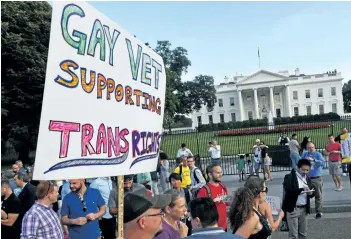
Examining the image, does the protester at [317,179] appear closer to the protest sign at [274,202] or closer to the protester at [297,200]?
the protester at [297,200]

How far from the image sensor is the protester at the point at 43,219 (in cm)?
400

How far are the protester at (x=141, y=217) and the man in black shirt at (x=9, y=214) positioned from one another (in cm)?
313

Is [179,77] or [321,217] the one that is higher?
[179,77]

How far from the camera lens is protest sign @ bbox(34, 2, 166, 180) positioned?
221cm

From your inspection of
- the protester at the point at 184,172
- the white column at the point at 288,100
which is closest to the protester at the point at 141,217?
the protester at the point at 184,172

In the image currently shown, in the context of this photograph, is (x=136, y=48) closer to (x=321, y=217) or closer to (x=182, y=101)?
(x=321, y=217)

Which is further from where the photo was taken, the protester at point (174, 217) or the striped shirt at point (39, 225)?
the striped shirt at point (39, 225)

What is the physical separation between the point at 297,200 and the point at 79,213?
2.97 meters

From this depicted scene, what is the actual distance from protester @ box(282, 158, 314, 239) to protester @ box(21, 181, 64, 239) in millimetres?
3131

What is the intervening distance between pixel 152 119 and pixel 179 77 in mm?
77900

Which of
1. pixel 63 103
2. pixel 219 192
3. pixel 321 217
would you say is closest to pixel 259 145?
pixel 321 217

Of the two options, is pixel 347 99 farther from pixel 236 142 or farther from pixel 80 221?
pixel 80 221

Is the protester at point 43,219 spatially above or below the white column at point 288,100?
below

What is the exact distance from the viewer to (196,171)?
8.01 metres
